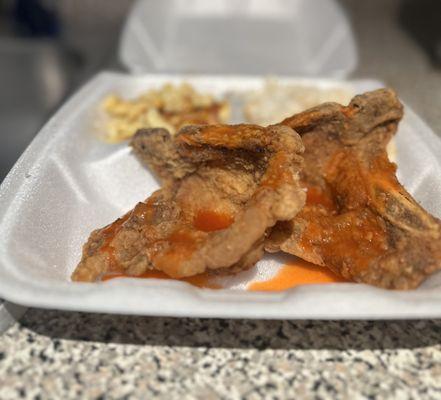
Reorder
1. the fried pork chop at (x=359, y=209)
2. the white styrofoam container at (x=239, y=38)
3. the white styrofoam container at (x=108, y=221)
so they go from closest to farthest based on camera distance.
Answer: the white styrofoam container at (x=108, y=221) < the fried pork chop at (x=359, y=209) < the white styrofoam container at (x=239, y=38)

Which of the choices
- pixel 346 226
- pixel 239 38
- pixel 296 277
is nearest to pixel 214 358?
pixel 296 277

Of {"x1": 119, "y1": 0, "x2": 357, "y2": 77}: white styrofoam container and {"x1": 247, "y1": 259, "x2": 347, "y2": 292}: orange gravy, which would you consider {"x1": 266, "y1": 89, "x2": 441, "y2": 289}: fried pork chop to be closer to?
{"x1": 247, "y1": 259, "x2": 347, "y2": 292}: orange gravy

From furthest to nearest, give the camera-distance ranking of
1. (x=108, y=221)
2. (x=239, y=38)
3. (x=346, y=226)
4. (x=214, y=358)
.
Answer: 1. (x=239, y=38)
2. (x=108, y=221)
3. (x=346, y=226)
4. (x=214, y=358)

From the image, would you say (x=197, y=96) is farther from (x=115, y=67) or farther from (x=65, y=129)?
(x=115, y=67)

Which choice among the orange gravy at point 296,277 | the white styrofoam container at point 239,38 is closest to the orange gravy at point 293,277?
the orange gravy at point 296,277

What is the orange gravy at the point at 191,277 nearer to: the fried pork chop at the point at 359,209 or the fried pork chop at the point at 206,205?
the fried pork chop at the point at 206,205

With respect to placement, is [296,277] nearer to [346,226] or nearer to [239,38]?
[346,226]
